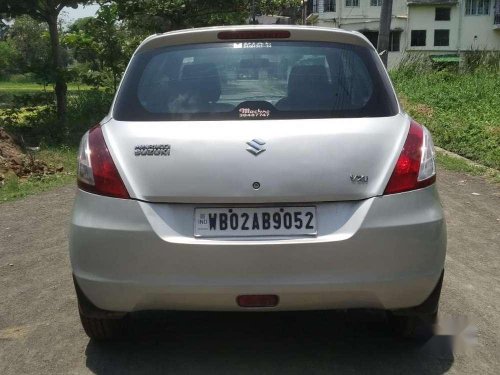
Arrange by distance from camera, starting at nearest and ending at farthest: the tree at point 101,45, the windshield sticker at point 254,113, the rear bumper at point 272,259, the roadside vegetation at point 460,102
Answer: the rear bumper at point 272,259, the windshield sticker at point 254,113, the roadside vegetation at point 460,102, the tree at point 101,45

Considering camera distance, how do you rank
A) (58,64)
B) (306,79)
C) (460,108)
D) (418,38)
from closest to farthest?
(306,79) → (58,64) → (460,108) → (418,38)

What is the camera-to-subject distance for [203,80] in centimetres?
368

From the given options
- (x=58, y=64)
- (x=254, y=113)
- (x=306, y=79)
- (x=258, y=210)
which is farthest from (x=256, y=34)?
(x=58, y=64)

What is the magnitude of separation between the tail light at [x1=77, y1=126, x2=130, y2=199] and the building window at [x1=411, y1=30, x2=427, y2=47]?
6231 centimetres

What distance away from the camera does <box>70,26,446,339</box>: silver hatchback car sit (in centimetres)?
320

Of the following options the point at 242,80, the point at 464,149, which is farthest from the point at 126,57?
the point at 242,80

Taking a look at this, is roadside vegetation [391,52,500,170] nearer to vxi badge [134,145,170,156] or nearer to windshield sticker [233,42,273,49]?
windshield sticker [233,42,273,49]

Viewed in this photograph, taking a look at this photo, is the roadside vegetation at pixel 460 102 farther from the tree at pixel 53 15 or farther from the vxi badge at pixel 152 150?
the tree at pixel 53 15

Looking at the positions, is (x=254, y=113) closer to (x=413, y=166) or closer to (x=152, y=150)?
(x=152, y=150)

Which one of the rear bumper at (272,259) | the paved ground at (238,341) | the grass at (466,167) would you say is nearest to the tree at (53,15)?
the grass at (466,167)

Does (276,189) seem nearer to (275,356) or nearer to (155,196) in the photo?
(155,196)

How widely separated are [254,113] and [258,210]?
0.53 metres

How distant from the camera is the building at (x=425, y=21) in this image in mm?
61594

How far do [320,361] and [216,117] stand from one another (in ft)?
4.49
